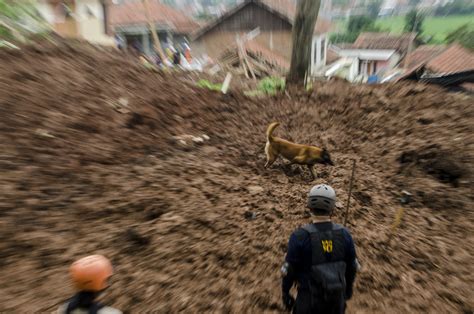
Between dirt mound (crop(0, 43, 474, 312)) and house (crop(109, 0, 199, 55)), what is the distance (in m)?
25.0

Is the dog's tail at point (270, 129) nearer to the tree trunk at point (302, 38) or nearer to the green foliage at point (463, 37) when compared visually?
the tree trunk at point (302, 38)

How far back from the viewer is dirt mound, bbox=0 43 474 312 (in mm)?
3785

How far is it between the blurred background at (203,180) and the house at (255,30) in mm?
19457

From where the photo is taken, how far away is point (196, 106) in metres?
7.70

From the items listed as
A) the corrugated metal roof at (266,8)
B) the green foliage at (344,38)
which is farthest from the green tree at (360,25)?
the corrugated metal roof at (266,8)

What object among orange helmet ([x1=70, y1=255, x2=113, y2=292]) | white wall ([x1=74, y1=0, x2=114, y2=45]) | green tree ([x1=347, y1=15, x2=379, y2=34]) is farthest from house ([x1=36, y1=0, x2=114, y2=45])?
green tree ([x1=347, y1=15, x2=379, y2=34])

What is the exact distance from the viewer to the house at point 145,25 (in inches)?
1233

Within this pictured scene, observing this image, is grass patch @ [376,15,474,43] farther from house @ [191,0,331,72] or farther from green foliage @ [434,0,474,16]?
house @ [191,0,331,72]

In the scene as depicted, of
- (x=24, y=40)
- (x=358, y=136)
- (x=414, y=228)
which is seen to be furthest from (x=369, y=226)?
(x=24, y=40)

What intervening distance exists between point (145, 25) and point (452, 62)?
23.4 metres

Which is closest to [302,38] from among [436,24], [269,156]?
[269,156]

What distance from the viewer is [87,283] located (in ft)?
7.41

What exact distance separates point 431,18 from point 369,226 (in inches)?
3406

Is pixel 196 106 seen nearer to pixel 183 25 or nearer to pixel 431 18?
pixel 183 25
